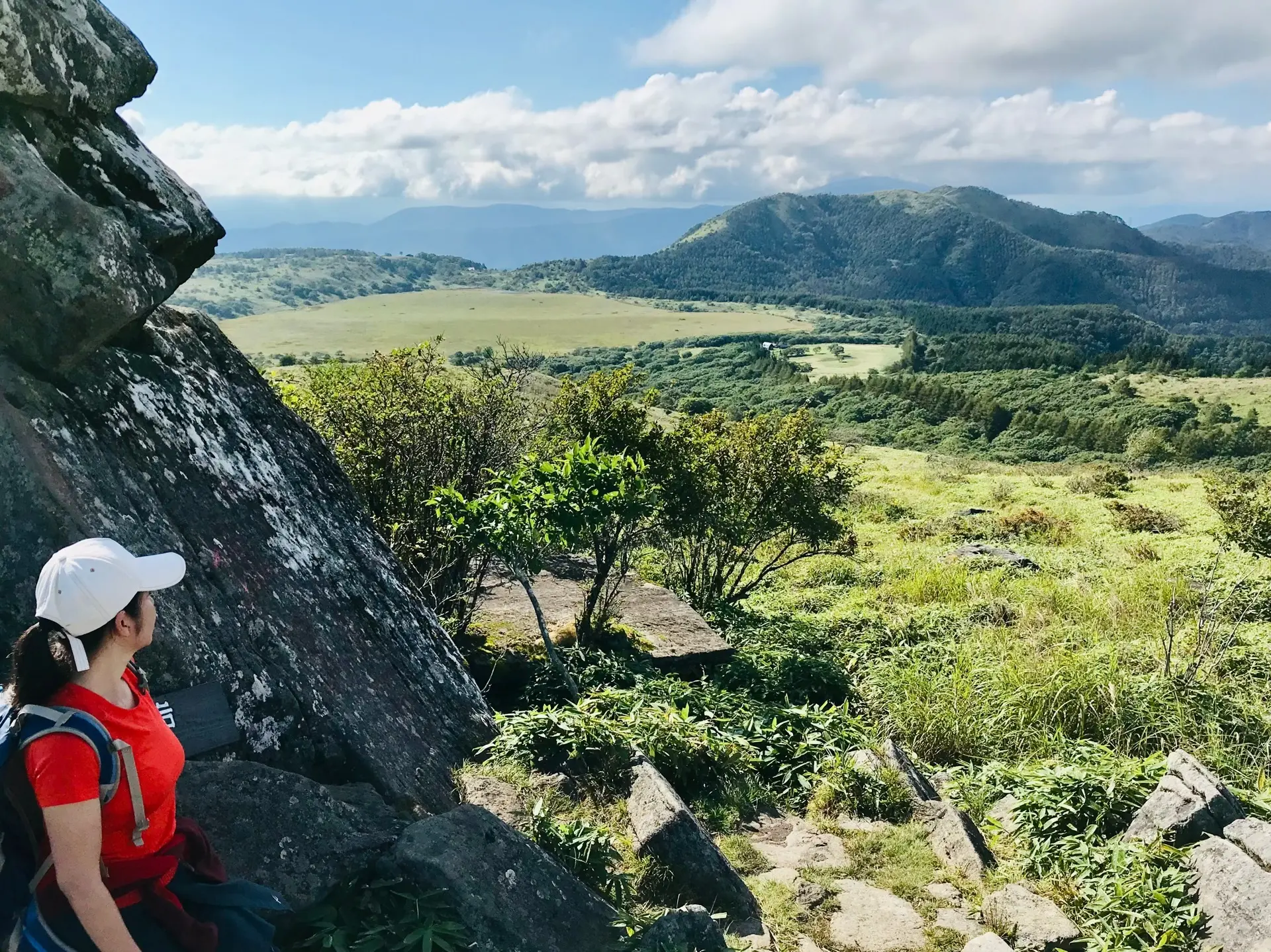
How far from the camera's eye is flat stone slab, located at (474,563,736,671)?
1102cm

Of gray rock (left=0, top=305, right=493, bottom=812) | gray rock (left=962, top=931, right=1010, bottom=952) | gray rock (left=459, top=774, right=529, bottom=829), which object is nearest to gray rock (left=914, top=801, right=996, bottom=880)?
gray rock (left=962, top=931, right=1010, bottom=952)

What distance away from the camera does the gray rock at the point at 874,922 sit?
18.9ft

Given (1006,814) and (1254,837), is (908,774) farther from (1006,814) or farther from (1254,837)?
(1254,837)

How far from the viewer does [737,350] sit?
18788 cm

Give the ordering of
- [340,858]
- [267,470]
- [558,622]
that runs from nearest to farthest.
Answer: [340,858], [267,470], [558,622]

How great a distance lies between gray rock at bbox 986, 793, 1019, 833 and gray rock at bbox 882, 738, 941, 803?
0.51 metres

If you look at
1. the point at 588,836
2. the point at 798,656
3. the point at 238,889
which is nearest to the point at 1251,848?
the point at 588,836

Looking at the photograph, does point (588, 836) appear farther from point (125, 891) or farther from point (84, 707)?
point (84, 707)

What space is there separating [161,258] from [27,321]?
1.11 metres

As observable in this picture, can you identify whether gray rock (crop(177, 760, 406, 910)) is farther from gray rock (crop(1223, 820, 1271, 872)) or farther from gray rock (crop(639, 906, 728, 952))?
gray rock (crop(1223, 820, 1271, 872))

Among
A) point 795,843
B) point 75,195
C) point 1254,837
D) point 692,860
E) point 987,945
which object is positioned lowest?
point 795,843

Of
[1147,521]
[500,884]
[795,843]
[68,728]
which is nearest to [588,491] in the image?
[795,843]

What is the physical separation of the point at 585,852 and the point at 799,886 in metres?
1.87

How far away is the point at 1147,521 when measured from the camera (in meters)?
23.7
